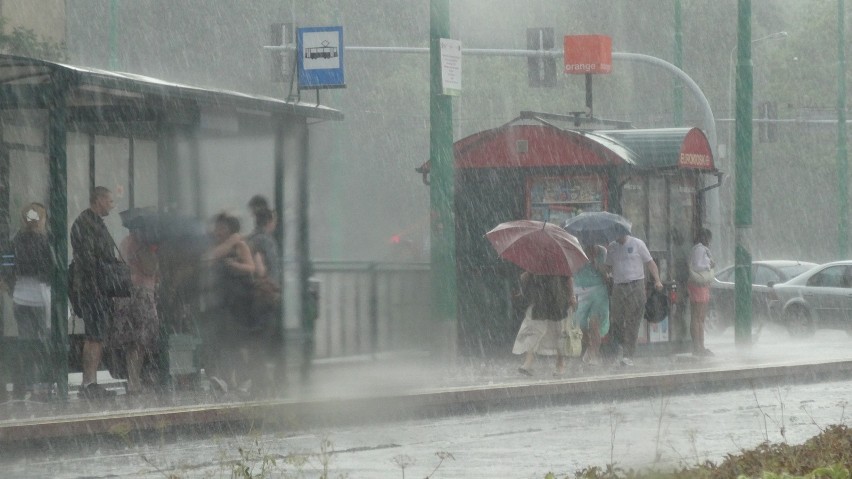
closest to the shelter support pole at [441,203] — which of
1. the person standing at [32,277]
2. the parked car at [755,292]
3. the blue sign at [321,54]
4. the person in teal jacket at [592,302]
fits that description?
the blue sign at [321,54]

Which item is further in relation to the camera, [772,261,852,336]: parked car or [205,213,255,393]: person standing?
[772,261,852,336]: parked car

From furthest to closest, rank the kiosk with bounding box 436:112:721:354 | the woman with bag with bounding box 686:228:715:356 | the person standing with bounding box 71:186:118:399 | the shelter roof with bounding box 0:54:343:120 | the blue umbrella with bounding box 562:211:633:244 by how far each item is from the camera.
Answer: the woman with bag with bounding box 686:228:715:356, the kiosk with bounding box 436:112:721:354, the blue umbrella with bounding box 562:211:633:244, the person standing with bounding box 71:186:118:399, the shelter roof with bounding box 0:54:343:120

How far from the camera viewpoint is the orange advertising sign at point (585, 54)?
2569cm

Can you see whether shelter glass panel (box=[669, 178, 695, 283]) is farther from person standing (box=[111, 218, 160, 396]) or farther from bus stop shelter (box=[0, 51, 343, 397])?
person standing (box=[111, 218, 160, 396])

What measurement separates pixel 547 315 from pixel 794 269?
1241cm

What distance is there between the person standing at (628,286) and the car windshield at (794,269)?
1001 centimetres

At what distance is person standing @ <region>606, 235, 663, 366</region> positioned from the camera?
17.0 metres

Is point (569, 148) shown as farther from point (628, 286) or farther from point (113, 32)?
point (113, 32)

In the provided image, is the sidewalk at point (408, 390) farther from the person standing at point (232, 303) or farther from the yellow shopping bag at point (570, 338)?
the person standing at point (232, 303)

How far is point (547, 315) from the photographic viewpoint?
51.4 ft

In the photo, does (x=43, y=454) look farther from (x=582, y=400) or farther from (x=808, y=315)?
(x=808, y=315)

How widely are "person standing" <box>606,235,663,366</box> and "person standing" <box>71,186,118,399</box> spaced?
6349 millimetres

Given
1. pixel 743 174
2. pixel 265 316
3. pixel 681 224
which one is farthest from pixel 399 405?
pixel 743 174

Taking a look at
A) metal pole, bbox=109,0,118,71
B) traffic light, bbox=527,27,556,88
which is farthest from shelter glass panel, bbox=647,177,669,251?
metal pole, bbox=109,0,118,71
